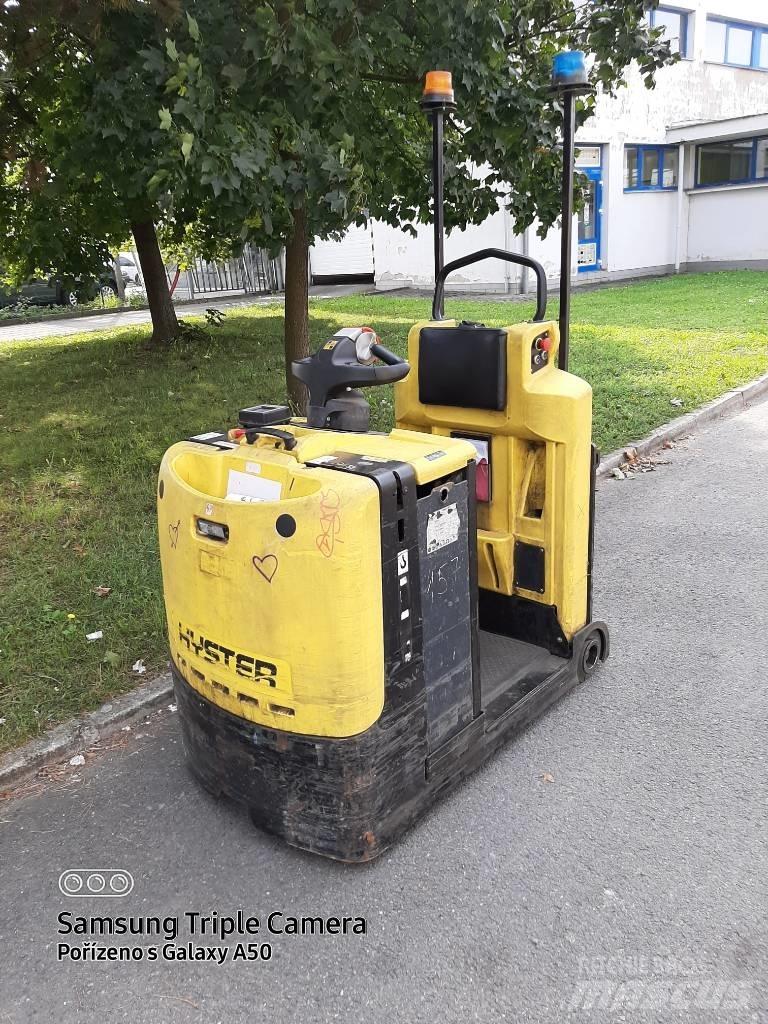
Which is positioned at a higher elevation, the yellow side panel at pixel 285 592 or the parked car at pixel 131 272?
the parked car at pixel 131 272

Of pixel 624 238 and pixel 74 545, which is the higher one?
pixel 624 238

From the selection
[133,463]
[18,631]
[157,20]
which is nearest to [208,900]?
[18,631]

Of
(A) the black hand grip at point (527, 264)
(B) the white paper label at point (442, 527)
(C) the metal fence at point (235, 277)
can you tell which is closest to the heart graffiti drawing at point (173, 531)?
(B) the white paper label at point (442, 527)

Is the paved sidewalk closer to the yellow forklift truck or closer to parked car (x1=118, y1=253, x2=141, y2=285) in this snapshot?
parked car (x1=118, y1=253, x2=141, y2=285)

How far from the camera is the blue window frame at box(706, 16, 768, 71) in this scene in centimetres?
2148

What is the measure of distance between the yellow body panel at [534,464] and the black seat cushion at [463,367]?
A: 0.04 m

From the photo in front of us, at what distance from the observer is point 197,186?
16.2 ft

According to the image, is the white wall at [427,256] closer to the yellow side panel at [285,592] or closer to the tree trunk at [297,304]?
the tree trunk at [297,304]

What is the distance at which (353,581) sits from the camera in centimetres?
225

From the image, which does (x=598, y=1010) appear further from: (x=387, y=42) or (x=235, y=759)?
(x=387, y=42)

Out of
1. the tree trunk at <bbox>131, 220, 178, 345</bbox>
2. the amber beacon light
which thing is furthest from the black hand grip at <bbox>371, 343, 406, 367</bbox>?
the tree trunk at <bbox>131, 220, 178, 345</bbox>

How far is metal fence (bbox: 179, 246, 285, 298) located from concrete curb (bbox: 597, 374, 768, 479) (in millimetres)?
16223

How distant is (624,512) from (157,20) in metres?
4.15

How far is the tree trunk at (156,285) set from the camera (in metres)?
11.0
